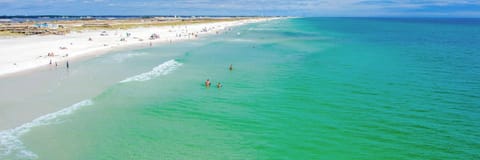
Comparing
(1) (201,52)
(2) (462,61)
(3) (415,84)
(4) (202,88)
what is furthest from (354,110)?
(1) (201,52)

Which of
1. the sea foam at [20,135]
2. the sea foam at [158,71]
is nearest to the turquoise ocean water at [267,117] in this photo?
the sea foam at [20,135]

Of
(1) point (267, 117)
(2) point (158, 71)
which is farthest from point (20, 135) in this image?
(2) point (158, 71)

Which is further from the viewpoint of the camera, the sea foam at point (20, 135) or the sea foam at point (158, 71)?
the sea foam at point (158, 71)

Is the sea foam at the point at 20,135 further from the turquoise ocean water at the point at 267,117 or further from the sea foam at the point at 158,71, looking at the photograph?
the sea foam at the point at 158,71

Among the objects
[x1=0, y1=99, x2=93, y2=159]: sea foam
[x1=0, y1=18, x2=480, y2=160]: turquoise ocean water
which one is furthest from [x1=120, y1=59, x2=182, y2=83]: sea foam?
[x1=0, y1=99, x2=93, y2=159]: sea foam

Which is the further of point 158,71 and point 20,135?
point 158,71

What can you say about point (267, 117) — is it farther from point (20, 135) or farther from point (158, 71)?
point (158, 71)
